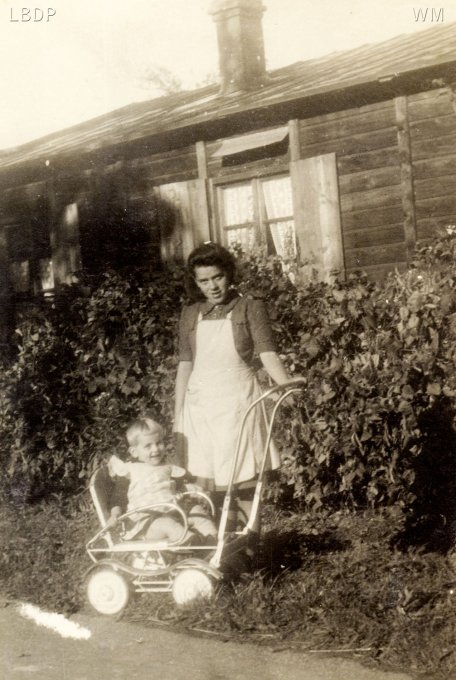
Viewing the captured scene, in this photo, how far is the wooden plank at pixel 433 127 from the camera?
30.3ft

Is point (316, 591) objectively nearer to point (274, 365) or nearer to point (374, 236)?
point (274, 365)

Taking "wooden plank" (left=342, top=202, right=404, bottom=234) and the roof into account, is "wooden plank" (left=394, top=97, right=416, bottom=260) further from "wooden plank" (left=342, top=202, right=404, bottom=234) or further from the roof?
the roof

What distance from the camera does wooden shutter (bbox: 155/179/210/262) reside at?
36.3 feet

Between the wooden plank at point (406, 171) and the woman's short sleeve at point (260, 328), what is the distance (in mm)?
5442

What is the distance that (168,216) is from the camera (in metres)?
11.3

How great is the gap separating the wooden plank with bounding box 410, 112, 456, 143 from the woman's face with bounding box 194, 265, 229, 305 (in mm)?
5812

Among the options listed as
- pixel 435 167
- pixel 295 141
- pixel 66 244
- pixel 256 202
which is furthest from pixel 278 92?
pixel 66 244

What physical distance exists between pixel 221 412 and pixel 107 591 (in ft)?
3.77

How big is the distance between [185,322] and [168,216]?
6.96 m

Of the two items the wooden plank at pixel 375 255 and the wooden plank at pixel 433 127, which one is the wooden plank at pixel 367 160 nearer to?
the wooden plank at pixel 433 127

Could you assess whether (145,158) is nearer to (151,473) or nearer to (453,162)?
(453,162)

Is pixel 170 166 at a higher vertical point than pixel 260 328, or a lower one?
higher

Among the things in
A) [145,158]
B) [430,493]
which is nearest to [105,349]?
[430,493]

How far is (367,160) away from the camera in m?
9.86
